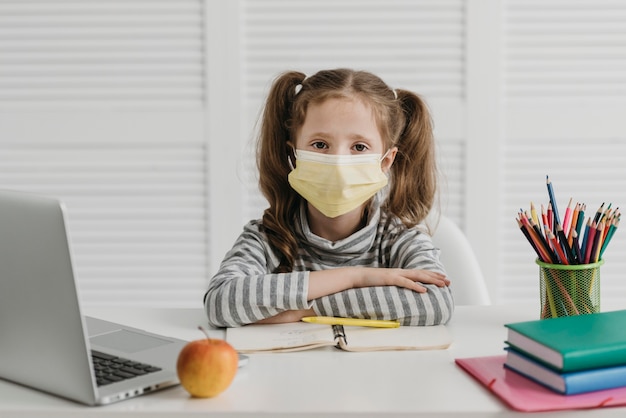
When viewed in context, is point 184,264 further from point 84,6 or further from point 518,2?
point 518,2

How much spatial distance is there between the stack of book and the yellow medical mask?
0.53m

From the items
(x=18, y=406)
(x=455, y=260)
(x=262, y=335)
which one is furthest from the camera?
(x=455, y=260)

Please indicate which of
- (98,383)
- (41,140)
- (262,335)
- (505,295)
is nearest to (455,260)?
(262,335)

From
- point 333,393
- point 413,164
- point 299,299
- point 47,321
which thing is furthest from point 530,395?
point 413,164

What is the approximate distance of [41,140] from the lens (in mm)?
2943

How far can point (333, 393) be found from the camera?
113 centimetres

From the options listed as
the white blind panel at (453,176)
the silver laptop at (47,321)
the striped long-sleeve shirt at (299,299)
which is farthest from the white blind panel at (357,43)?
the silver laptop at (47,321)

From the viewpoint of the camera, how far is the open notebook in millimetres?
1340

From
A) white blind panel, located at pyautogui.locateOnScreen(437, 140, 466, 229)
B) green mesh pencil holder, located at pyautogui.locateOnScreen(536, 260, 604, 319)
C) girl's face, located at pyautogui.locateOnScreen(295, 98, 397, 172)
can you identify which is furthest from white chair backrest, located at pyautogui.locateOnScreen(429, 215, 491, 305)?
white blind panel, located at pyautogui.locateOnScreen(437, 140, 466, 229)

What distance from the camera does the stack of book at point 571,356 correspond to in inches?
43.1

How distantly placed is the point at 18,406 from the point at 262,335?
433 mm

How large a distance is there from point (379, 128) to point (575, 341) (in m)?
0.72

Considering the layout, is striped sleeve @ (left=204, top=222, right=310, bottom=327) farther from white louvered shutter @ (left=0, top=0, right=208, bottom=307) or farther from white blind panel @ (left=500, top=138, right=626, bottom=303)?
white blind panel @ (left=500, top=138, right=626, bottom=303)

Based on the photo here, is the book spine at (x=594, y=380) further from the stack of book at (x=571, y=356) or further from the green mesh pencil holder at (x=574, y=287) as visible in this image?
the green mesh pencil holder at (x=574, y=287)
